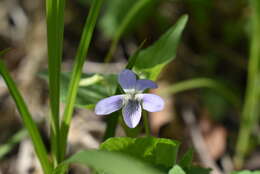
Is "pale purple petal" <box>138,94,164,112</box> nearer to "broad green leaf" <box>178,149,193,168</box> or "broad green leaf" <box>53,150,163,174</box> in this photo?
"broad green leaf" <box>178,149,193,168</box>

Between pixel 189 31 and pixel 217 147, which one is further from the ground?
pixel 189 31

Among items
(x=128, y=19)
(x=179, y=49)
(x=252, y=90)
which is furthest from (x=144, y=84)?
(x=179, y=49)

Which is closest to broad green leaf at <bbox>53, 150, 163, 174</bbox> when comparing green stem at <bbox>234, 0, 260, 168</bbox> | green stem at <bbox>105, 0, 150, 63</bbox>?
green stem at <bbox>105, 0, 150, 63</bbox>

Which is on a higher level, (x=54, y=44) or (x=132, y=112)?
(x=54, y=44)

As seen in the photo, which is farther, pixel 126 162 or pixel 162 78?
pixel 162 78

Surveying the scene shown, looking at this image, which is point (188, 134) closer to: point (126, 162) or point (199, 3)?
point (199, 3)

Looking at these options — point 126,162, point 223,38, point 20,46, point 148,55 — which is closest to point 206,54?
point 223,38

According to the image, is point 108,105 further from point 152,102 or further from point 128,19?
point 128,19
